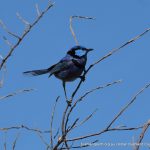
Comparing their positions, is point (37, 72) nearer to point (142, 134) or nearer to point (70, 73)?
point (70, 73)

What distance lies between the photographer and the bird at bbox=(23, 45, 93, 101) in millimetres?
4605

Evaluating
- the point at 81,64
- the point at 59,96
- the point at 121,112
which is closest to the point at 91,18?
the point at 59,96

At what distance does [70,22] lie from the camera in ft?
10.5

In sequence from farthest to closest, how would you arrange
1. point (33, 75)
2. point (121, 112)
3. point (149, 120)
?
point (33, 75) → point (121, 112) → point (149, 120)

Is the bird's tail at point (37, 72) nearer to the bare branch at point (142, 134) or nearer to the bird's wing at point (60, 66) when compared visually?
the bird's wing at point (60, 66)

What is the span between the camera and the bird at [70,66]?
4.61 meters

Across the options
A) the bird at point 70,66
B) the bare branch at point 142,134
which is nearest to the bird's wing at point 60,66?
the bird at point 70,66

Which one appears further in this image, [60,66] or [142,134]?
[60,66]

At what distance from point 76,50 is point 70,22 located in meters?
1.51

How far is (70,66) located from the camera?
4.76 metres

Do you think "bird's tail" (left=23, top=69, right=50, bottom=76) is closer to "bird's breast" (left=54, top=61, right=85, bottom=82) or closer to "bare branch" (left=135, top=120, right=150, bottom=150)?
"bird's breast" (left=54, top=61, right=85, bottom=82)

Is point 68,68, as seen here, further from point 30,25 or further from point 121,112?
point 121,112

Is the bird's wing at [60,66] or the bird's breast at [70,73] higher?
the bird's wing at [60,66]

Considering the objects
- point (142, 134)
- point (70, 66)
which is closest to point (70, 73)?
point (70, 66)
